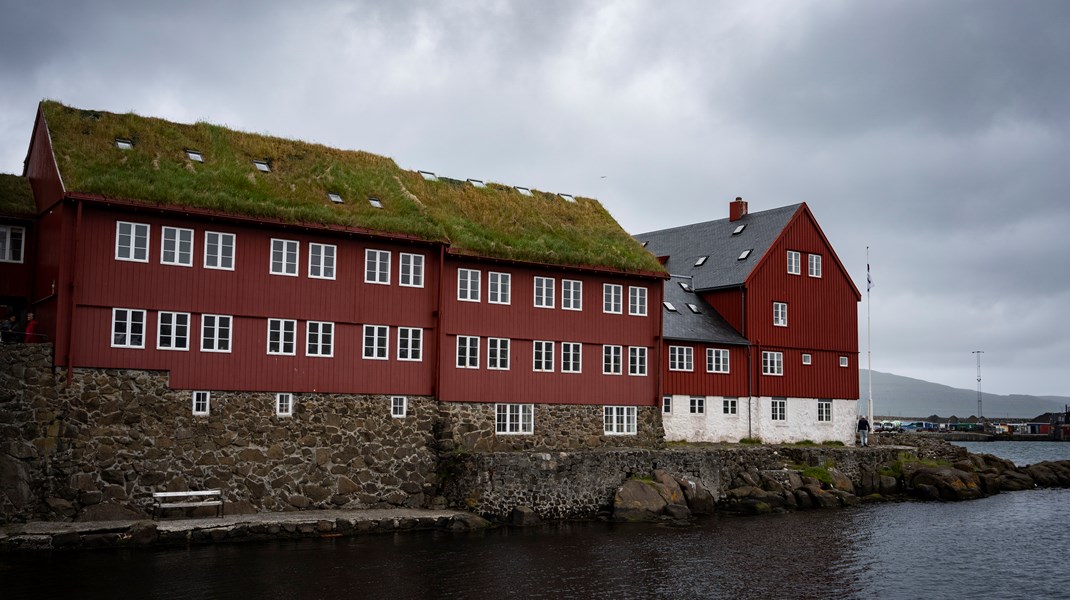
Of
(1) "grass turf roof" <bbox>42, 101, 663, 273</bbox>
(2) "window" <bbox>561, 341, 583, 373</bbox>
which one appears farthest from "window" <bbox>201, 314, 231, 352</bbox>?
(2) "window" <bbox>561, 341, 583, 373</bbox>

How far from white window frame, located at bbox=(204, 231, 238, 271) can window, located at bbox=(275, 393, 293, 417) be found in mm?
4446

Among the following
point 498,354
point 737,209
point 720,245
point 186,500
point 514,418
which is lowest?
point 186,500

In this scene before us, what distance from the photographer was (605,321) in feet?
128

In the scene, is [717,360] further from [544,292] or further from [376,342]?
[376,342]

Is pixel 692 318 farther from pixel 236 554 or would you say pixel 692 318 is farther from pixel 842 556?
pixel 236 554

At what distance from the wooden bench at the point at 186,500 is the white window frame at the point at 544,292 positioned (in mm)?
14058

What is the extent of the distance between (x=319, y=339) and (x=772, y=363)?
2543cm

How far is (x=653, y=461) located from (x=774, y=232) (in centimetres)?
1914

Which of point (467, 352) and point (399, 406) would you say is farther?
point (467, 352)

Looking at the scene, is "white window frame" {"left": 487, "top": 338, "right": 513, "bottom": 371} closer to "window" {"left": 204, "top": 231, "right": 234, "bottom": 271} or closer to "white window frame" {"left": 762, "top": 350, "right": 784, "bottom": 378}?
"window" {"left": 204, "top": 231, "right": 234, "bottom": 271}

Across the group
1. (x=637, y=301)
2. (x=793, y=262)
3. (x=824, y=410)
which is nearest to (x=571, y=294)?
(x=637, y=301)

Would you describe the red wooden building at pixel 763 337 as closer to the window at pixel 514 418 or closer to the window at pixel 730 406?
the window at pixel 730 406

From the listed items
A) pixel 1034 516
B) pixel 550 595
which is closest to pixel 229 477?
pixel 550 595

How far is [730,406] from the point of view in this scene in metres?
46.8
